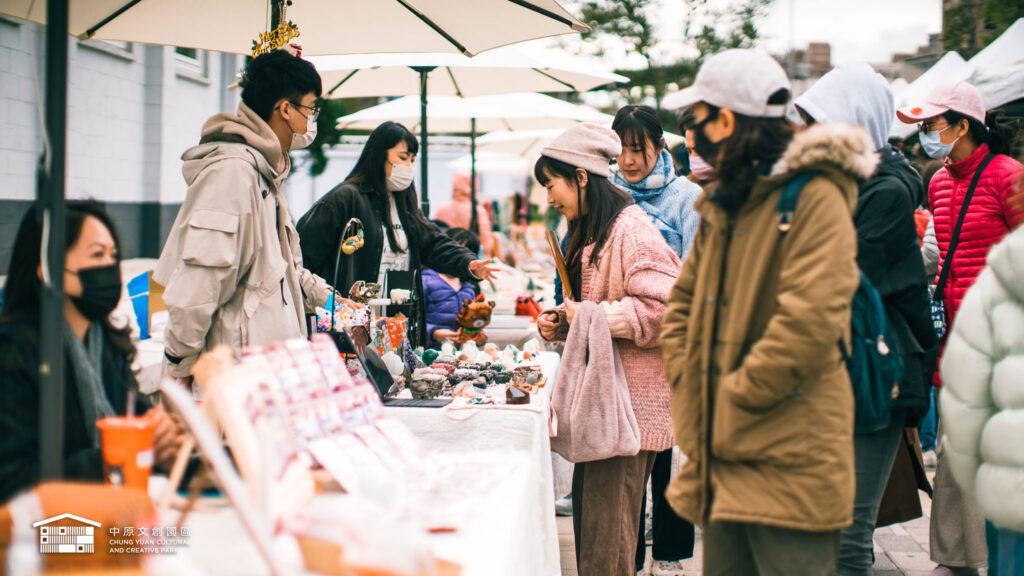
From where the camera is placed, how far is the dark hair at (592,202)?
130 inches

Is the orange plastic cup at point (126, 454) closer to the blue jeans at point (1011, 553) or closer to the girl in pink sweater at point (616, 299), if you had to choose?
the girl in pink sweater at point (616, 299)

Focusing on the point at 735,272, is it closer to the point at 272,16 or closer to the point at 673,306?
the point at 673,306

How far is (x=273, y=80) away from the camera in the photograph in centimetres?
310

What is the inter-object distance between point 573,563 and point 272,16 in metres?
3.00

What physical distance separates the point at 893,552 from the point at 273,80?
3737 millimetres

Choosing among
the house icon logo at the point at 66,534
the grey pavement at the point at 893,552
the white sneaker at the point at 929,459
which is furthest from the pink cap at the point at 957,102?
the house icon logo at the point at 66,534

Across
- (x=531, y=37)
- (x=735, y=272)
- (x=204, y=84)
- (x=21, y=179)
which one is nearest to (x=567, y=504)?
(x=531, y=37)

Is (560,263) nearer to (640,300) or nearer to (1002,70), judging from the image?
(640,300)

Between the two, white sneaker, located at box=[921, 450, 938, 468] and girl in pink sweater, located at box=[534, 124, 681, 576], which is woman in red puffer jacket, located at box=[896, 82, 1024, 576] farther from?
white sneaker, located at box=[921, 450, 938, 468]

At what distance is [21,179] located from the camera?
645 cm

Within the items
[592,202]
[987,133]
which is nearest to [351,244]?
[592,202]

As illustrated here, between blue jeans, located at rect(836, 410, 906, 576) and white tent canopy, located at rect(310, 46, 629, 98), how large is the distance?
3.68m

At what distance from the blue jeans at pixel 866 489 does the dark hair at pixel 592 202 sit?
4.13ft

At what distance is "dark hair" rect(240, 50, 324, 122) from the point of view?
3094 millimetres
